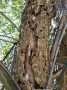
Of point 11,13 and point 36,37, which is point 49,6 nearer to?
point 36,37

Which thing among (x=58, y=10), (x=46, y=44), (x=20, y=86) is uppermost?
(x=58, y=10)

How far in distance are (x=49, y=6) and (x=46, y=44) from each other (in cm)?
15

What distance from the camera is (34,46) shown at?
73cm

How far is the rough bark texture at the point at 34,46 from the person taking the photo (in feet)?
2.31

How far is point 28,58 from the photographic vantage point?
717 mm

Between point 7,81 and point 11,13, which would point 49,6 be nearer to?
point 7,81

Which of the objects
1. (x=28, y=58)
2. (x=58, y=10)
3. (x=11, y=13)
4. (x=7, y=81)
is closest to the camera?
(x=7, y=81)

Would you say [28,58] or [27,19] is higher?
[27,19]

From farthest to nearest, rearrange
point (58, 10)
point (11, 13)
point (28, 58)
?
1. point (11, 13)
2. point (58, 10)
3. point (28, 58)

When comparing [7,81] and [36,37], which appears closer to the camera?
[7,81]

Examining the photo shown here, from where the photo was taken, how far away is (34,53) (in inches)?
28.6

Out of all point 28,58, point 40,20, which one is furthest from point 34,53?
point 40,20

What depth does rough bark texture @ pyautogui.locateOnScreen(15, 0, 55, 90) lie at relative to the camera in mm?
703

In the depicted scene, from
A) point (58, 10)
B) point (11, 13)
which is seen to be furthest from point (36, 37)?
point (11, 13)
